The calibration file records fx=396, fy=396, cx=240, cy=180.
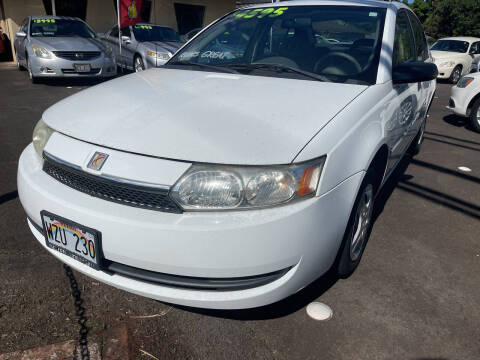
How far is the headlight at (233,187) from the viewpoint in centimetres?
164

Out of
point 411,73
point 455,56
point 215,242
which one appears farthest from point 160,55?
point 455,56

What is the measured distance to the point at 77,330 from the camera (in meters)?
1.98

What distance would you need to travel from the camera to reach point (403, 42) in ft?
10.3

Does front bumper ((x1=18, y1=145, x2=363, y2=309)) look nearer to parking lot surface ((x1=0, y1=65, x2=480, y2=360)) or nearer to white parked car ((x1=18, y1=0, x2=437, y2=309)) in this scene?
white parked car ((x1=18, y1=0, x2=437, y2=309))

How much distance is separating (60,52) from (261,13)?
650cm

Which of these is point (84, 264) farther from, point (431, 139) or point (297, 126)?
point (431, 139)

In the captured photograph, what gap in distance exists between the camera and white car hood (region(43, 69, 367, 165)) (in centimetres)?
170

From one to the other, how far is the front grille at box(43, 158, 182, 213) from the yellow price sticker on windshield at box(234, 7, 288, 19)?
6.82ft

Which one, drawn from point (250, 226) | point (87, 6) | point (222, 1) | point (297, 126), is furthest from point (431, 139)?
point (222, 1)

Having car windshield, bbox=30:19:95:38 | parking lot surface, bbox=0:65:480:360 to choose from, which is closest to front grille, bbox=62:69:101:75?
car windshield, bbox=30:19:95:38

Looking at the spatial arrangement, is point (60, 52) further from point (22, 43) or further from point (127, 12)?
point (127, 12)

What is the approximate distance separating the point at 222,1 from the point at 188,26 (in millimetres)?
2185

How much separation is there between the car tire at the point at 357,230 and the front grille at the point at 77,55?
25.3 feet

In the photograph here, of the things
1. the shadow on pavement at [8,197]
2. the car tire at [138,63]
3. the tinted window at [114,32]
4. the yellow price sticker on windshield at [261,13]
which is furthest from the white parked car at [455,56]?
the shadow on pavement at [8,197]
